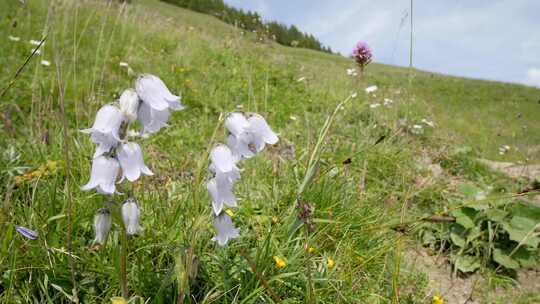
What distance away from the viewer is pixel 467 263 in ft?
9.05

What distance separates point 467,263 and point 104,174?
2.61m

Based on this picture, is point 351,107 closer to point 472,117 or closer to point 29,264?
point 29,264

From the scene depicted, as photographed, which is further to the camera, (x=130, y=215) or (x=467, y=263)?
(x=467, y=263)

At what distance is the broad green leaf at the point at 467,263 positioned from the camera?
2730mm

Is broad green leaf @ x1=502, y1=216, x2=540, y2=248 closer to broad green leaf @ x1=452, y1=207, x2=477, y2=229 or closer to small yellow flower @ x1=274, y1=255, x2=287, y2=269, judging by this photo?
broad green leaf @ x1=452, y1=207, x2=477, y2=229

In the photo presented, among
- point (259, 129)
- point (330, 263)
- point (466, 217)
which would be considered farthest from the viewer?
point (466, 217)

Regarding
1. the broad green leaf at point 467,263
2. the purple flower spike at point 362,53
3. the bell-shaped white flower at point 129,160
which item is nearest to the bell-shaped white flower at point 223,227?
the bell-shaped white flower at point 129,160

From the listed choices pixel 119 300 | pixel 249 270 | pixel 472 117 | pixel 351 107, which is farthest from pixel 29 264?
pixel 472 117

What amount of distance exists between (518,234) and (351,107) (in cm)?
350

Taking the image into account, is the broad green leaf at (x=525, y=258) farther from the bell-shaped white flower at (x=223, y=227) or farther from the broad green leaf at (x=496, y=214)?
the bell-shaped white flower at (x=223, y=227)

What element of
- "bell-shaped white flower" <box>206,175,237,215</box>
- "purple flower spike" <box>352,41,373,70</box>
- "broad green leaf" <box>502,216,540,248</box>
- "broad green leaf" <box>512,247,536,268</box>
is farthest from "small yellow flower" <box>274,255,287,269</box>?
"broad green leaf" <box>512,247,536,268</box>

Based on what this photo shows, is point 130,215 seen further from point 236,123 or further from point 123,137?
point 236,123

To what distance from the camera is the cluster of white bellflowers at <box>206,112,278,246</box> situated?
1250 millimetres

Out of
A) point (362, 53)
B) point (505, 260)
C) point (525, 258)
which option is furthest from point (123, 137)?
point (525, 258)
